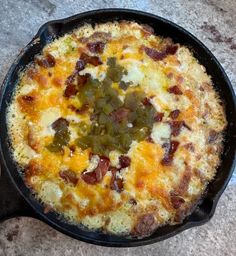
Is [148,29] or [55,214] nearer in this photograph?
[55,214]

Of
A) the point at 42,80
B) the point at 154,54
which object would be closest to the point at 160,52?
the point at 154,54

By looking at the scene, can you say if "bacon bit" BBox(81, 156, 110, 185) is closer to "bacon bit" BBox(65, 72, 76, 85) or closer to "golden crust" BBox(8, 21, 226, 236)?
"golden crust" BBox(8, 21, 226, 236)

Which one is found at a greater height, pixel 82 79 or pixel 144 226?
pixel 82 79

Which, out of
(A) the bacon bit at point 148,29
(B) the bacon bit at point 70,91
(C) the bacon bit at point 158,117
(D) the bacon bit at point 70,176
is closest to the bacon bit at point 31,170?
(D) the bacon bit at point 70,176

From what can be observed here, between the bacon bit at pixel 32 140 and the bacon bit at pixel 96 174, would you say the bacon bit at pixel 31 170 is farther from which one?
the bacon bit at pixel 96 174

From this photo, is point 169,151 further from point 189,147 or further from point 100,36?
point 100,36

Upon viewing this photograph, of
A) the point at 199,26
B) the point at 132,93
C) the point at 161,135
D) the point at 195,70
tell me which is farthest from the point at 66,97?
the point at 199,26
